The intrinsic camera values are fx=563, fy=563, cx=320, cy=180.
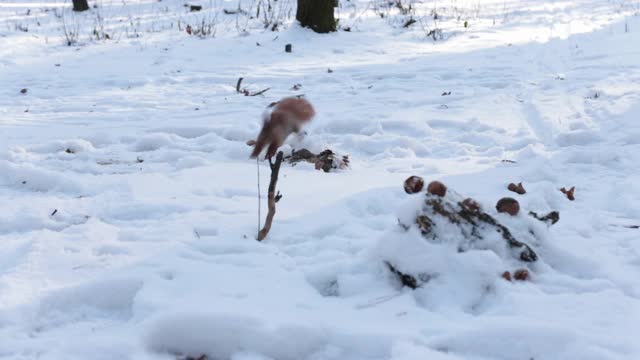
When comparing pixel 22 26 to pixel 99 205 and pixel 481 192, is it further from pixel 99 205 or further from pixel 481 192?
pixel 481 192

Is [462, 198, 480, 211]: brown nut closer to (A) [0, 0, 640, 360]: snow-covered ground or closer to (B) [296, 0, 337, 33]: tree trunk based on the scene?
(A) [0, 0, 640, 360]: snow-covered ground

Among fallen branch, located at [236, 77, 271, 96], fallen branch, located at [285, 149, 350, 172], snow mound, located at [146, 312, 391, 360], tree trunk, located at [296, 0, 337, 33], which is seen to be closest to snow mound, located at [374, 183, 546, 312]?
snow mound, located at [146, 312, 391, 360]

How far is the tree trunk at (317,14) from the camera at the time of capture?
346 inches

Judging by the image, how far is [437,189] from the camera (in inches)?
89.7

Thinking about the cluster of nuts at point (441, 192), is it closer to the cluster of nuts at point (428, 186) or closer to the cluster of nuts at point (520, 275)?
the cluster of nuts at point (428, 186)

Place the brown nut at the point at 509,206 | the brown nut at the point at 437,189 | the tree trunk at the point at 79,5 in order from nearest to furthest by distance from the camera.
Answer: the brown nut at the point at 437,189 < the brown nut at the point at 509,206 < the tree trunk at the point at 79,5

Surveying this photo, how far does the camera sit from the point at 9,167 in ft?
12.0

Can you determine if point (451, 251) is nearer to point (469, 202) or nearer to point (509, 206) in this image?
point (469, 202)

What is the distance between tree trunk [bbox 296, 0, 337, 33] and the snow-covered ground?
1.46m

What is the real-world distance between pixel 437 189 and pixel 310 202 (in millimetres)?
1052

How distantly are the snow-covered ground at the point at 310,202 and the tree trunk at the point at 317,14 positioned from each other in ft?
4.79

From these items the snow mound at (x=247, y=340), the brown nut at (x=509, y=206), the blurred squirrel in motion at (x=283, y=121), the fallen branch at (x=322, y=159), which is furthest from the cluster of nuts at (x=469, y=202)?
the fallen branch at (x=322, y=159)

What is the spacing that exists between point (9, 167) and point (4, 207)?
2.09 ft

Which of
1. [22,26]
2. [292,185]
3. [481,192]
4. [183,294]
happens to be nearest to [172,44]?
[22,26]
